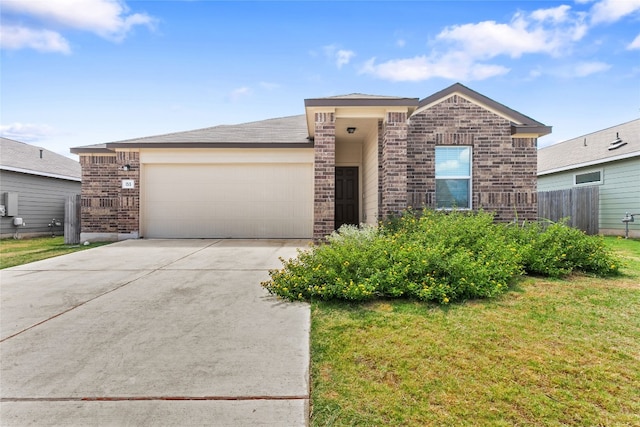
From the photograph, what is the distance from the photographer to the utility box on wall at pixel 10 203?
12.8 m

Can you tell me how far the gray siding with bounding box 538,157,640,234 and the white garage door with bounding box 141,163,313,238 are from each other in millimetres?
11836

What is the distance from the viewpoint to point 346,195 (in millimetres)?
11586

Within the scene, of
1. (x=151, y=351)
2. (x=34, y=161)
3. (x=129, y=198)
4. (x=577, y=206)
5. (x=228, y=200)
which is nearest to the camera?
(x=151, y=351)

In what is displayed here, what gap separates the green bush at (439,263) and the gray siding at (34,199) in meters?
14.1

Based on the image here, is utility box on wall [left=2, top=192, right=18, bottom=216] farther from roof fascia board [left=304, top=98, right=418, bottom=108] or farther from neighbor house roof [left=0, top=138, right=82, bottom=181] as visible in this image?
roof fascia board [left=304, top=98, right=418, bottom=108]

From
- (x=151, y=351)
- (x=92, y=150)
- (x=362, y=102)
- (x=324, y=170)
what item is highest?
(x=362, y=102)

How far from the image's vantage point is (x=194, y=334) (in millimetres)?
3412

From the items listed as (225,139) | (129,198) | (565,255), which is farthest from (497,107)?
(129,198)

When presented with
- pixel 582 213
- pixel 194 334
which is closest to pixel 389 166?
pixel 194 334

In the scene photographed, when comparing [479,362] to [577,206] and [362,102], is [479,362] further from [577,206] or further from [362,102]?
[577,206]

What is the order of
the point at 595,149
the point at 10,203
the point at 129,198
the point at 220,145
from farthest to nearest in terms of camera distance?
the point at 595,149, the point at 10,203, the point at 129,198, the point at 220,145

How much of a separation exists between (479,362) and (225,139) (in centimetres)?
981

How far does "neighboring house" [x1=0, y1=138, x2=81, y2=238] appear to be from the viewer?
1302cm

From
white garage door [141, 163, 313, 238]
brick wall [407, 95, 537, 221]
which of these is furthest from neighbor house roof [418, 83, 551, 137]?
white garage door [141, 163, 313, 238]
